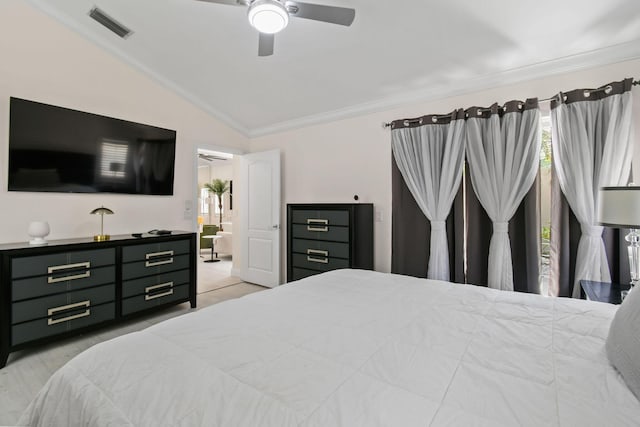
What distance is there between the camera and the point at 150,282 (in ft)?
10.3

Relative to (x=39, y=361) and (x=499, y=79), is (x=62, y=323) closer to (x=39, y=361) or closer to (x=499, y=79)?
(x=39, y=361)

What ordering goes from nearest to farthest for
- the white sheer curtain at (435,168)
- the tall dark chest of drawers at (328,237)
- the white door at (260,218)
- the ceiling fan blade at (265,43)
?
the ceiling fan blade at (265,43) → the white sheer curtain at (435,168) → the tall dark chest of drawers at (328,237) → the white door at (260,218)

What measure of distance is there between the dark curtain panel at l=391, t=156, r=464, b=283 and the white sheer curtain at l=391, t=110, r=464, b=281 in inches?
2.9

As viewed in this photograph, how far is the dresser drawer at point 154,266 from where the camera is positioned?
9.70ft

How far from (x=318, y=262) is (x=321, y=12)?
8.09ft

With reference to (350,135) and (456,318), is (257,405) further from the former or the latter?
(350,135)

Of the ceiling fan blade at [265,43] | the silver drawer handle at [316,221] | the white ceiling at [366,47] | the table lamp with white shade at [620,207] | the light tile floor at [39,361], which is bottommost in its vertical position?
the light tile floor at [39,361]

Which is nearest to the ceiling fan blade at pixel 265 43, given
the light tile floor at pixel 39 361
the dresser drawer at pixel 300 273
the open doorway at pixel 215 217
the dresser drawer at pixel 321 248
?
the dresser drawer at pixel 321 248

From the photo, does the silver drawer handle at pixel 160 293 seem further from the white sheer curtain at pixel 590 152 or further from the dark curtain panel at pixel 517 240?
the white sheer curtain at pixel 590 152

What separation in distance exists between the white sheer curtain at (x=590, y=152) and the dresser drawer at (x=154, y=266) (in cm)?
380

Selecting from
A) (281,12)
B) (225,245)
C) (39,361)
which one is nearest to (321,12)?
(281,12)

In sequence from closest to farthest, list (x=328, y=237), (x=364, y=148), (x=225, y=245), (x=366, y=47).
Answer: (x=366, y=47) → (x=328, y=237) → (x=364, y=148) → (x=225, y=245)

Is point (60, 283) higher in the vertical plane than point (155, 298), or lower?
higher

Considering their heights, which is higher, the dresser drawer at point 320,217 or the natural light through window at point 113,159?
the natural light through window at point 113,159
